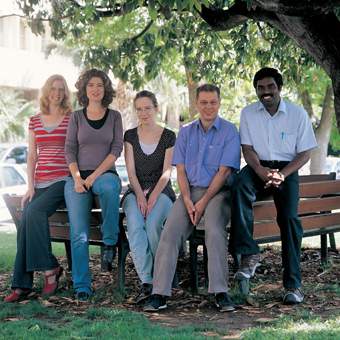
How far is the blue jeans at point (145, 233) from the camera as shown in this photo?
6855 millimetres

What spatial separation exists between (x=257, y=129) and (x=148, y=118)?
42.6 inches

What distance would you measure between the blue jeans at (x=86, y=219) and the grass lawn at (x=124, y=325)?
1.09ft

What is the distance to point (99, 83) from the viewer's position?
7.41 metres

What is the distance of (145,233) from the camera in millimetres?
6945

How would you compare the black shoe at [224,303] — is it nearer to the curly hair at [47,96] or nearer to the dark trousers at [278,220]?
the dark trousers at [278,220]

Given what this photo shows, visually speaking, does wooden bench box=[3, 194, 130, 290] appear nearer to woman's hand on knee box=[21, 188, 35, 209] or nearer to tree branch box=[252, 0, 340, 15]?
woman's hand on knee box=[21, 188, 35, 209]

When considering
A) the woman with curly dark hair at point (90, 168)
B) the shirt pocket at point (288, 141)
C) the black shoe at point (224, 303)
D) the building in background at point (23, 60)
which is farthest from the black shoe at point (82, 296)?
the building in background at point (23, 60)

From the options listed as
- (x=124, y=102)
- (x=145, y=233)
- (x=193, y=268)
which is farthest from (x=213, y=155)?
(x=124, y=102)

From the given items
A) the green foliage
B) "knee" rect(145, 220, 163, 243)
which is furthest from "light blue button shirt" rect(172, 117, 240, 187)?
the green foliage

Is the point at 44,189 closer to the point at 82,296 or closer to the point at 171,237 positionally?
the point at 82,296

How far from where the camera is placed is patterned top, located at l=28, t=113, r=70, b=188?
294 inches

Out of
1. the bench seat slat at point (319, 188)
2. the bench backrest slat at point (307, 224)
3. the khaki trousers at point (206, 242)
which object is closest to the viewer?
the khaki trousers at point (206, 242)

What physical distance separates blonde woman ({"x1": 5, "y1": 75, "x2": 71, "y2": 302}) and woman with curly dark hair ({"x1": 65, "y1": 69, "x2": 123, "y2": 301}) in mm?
207

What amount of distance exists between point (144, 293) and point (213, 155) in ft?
4.69
